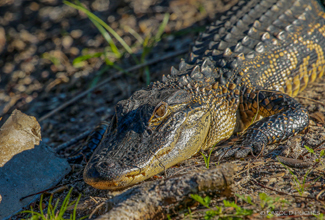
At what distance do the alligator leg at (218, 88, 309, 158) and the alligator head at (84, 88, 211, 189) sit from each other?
1.36ft

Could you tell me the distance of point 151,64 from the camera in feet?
17.8

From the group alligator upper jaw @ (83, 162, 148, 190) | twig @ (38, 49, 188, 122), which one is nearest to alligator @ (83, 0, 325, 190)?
alligator upper jaw @ (83, 162, 148, 190)

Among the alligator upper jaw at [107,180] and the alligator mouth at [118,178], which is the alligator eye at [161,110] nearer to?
the alligator mouth at [118,178]

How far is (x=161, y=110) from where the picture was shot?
2777mm

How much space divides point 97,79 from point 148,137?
2.83m

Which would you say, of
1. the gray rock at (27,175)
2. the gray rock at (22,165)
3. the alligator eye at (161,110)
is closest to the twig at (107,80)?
the gray rock at (22,165)

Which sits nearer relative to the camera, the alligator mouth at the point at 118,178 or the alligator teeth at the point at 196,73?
the alligator mouth at the point at 118,178

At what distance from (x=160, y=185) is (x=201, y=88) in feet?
4.69

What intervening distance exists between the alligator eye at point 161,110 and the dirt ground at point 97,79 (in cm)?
52

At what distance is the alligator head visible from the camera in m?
2.36

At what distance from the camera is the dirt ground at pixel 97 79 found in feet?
7.79

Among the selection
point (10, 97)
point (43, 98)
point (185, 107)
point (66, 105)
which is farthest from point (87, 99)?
point (185, 107)

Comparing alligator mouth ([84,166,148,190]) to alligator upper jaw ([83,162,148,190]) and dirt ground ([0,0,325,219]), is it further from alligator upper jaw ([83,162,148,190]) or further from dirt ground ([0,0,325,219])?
dirt ground ([0,0,325,219])

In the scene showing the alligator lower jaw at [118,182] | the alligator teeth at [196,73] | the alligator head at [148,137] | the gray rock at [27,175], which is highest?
the alligator teeth at [196,73]
